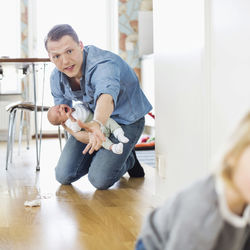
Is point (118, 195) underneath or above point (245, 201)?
underneath

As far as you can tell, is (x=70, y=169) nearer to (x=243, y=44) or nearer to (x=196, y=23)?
(x=196, y=23)

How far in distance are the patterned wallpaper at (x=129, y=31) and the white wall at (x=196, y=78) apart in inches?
178

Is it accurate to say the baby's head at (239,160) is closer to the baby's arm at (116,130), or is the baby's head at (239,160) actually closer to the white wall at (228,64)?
the white wall at (228,64)

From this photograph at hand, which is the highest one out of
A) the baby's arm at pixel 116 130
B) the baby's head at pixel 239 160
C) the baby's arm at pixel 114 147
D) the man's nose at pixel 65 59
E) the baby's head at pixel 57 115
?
the man's nose at pixel 65 59

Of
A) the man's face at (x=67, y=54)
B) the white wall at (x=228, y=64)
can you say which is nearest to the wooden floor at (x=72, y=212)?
the white wall at (x=228, y=64)

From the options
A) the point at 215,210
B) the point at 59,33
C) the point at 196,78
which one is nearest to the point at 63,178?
the point at 59,33

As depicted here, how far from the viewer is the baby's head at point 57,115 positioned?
101 inches

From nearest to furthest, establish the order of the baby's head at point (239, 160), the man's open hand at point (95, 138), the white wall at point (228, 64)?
the baby's head at point (239, 160) < the white wall at point (228, 64) < the man's open hand at point (95, 138)

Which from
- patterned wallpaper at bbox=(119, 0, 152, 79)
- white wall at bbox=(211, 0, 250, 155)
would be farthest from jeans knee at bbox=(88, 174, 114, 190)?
patterned wallpaper at bbox=(119, 0, 152, 79)

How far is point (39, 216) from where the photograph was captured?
1921mm

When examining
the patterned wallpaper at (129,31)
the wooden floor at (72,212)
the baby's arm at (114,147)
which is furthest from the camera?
the patterned wallpaper at (129,31)

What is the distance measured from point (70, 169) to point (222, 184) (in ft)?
6.87

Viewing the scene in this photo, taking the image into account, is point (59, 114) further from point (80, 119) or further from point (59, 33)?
point (59, 33)

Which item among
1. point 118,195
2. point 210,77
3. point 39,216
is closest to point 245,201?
point 210,77
